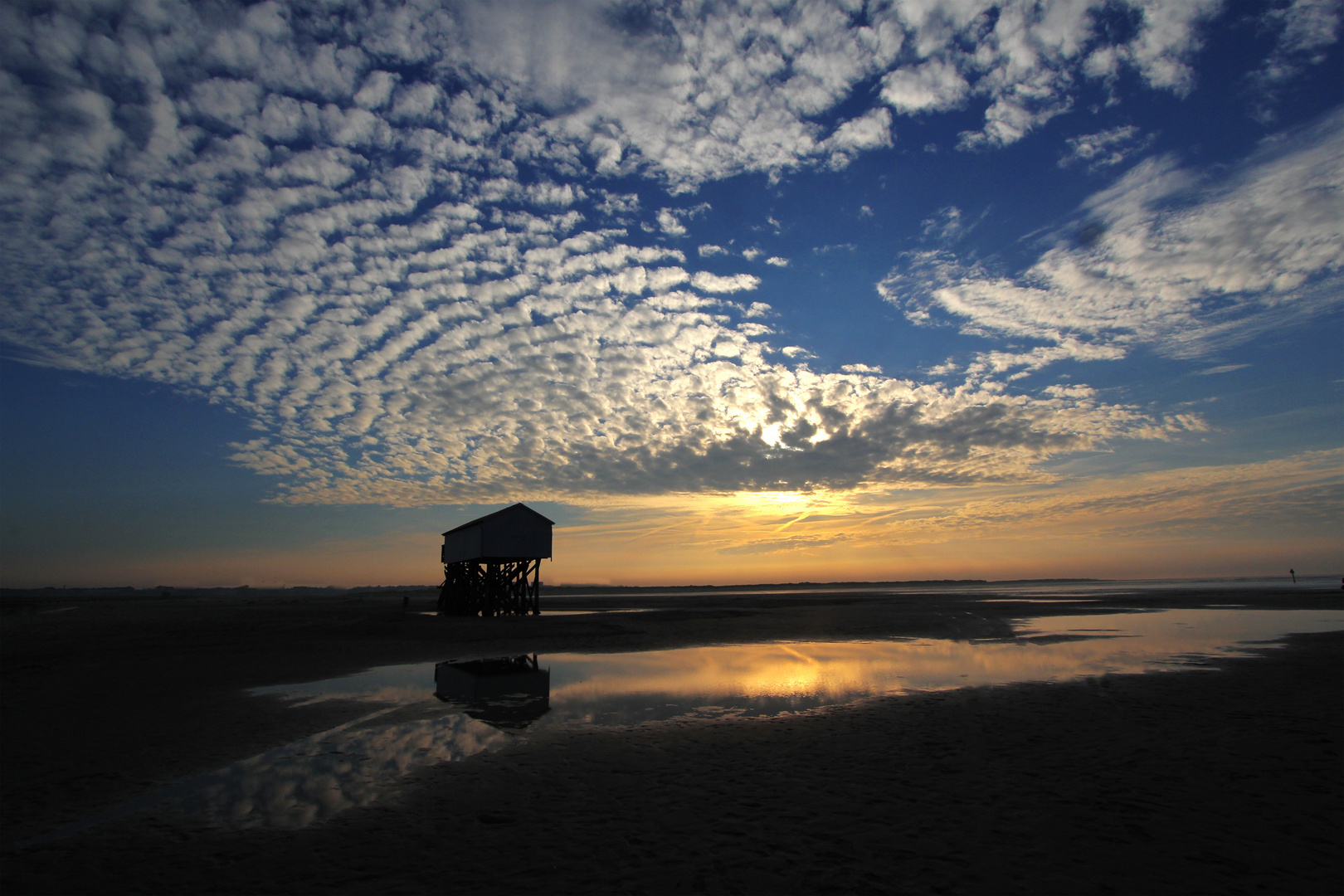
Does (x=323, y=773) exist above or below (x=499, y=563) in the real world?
below

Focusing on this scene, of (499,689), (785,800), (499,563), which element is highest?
(499,563)

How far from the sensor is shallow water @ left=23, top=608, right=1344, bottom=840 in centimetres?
852

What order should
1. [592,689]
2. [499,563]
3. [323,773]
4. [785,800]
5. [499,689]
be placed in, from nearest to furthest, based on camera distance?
[785,800] → [323,773] → [592,689] → [499,689] → [499,563]

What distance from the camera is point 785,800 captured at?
25.3 ft

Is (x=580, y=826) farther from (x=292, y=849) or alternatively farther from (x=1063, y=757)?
(x=1063, y=757)

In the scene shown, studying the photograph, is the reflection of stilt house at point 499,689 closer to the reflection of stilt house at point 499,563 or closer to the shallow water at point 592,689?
the shallow water at point 592,689

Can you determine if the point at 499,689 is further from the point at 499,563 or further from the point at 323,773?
the point at 499,563

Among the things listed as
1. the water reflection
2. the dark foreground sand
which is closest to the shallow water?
the water reflection

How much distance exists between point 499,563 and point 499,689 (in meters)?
29.1

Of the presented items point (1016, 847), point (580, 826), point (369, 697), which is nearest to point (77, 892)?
point (580, 826)

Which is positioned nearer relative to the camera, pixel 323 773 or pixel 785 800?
pixel 785 800

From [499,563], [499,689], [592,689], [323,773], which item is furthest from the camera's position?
[499,563]

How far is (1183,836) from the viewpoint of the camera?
6.43 metres

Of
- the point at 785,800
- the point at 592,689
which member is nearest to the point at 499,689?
the point at 592,689
